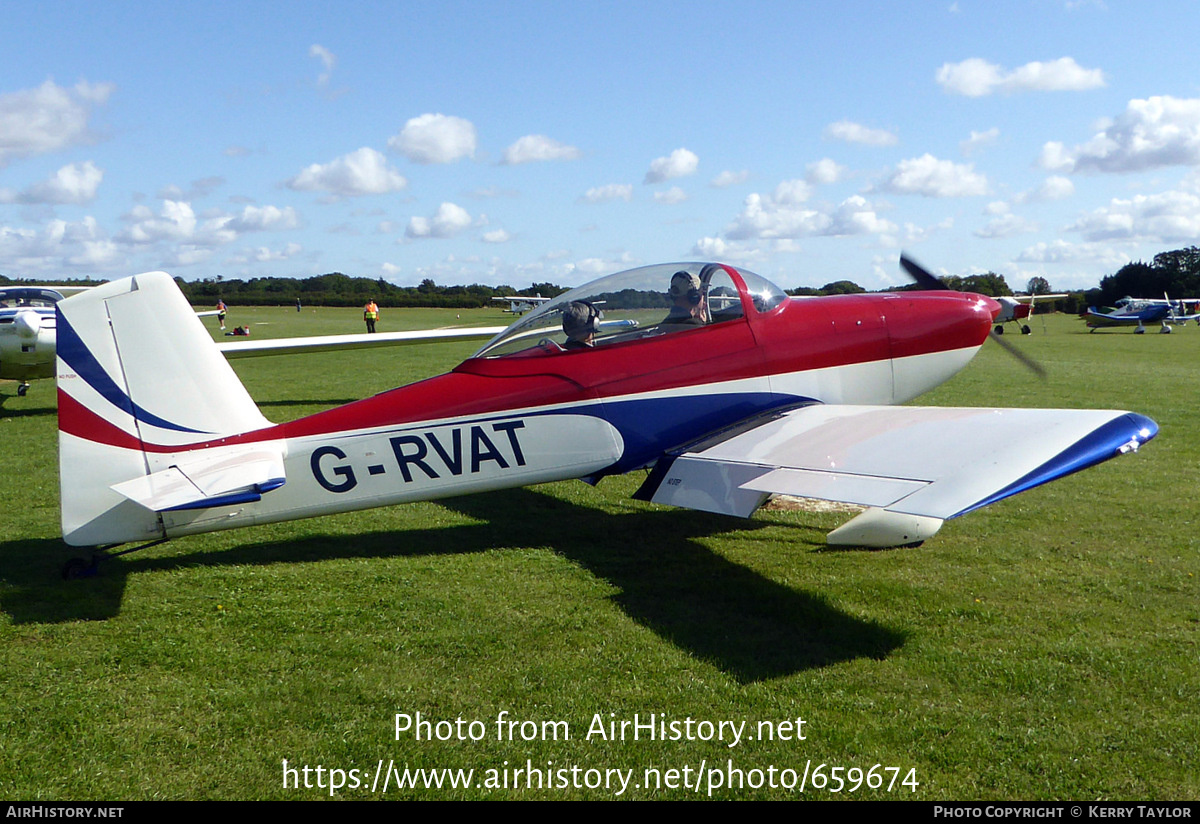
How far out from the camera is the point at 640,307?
5.84 meters

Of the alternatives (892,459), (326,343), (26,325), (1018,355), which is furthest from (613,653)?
(26,325)

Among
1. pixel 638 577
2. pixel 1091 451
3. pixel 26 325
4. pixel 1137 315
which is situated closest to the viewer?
pixel 1091 451

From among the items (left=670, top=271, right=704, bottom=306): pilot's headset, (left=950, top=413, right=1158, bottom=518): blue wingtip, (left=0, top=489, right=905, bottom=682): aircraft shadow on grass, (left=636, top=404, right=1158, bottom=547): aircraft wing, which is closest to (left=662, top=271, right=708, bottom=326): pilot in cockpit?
(left=670, top=271, right=704, bottom=306): pilot's headset

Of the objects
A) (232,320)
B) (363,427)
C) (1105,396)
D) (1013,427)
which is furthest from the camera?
(232,320)

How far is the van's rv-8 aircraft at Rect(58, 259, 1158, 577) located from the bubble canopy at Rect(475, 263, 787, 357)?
0.02m

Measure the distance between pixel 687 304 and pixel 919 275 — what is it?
3.89m

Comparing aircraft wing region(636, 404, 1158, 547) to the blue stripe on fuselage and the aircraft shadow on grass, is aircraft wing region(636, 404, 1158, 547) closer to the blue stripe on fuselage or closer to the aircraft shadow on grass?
the aircraft shadow on grass

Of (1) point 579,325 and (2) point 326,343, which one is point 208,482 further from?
(2) point 326,343

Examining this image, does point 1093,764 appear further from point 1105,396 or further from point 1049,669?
point 1105,396

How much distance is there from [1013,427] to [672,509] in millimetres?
3077

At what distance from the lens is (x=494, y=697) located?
3.54 metres

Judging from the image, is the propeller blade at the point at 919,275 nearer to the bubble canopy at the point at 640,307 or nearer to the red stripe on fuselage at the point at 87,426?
the bubble canopy at the point at 640,307

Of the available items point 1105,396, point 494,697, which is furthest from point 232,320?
point 494,697

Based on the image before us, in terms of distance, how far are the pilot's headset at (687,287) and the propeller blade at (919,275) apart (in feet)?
12.0
